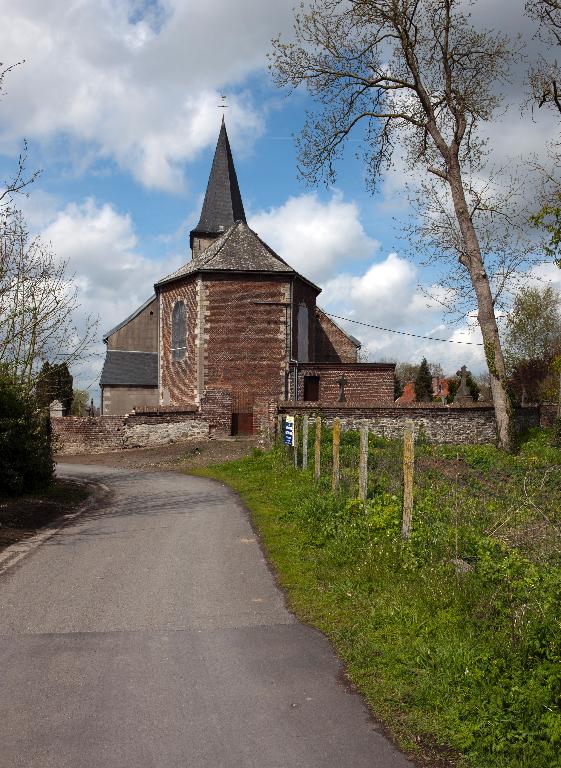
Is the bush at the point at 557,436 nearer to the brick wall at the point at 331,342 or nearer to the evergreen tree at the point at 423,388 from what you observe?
the brick wall at the point at 331,342

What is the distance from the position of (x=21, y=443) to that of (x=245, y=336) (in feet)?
66.6

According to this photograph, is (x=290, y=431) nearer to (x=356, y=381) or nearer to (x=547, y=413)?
(x=356, y=381)

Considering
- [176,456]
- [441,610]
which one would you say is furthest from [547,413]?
[441,610]

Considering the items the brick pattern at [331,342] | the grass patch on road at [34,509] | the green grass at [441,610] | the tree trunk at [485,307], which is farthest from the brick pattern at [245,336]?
the green grass at [441,610]

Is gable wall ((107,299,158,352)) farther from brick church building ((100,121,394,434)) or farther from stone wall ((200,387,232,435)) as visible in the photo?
stone wall ((200,387,232,435))

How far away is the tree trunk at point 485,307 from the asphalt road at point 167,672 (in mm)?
17976

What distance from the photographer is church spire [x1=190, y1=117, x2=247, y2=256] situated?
5059 centimetres

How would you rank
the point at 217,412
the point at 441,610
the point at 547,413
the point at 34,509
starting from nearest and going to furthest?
the point at 441,610
the point at 34,509
the point at 217,412
the point at 547,413

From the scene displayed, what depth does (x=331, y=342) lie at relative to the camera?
142 ft

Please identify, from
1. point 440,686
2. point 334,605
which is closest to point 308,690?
point 440,686

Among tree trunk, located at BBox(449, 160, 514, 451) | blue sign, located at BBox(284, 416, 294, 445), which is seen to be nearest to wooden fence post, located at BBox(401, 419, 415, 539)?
blue sign, located at BBox(284, 416, 294, 445)

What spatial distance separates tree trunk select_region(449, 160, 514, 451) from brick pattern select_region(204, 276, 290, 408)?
38.9 feet

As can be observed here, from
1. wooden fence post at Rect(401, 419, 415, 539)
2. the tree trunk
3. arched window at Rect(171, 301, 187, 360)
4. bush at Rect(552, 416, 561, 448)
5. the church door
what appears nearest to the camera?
wooden fence post at Rect(401, 419, 415, 539)

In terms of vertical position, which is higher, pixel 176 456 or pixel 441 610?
pixel 176 456
